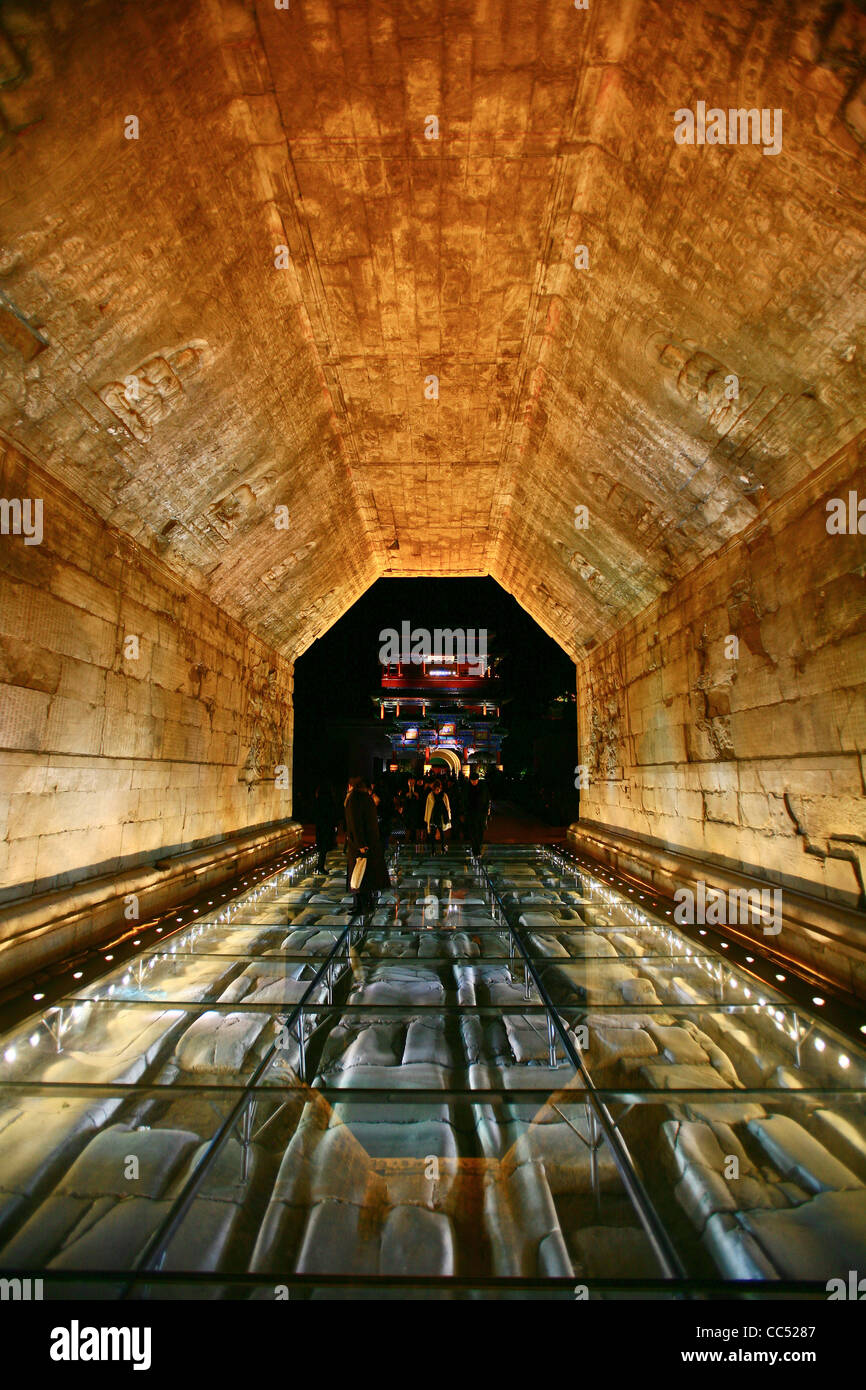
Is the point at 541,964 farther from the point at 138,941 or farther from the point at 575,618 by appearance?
the point at 575,618

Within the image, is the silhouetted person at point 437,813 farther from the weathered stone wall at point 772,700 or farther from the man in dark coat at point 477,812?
the weathered stone wall at point 772,700

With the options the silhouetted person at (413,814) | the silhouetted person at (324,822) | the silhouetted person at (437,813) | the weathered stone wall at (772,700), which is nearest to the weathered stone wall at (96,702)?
the silhouetted person at (324,822)

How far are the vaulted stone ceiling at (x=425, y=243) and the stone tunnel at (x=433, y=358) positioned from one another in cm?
2

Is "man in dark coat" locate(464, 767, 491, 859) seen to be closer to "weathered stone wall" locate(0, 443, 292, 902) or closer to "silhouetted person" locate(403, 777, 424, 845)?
"silhouetted person" locate(403, 777, 424, 845)

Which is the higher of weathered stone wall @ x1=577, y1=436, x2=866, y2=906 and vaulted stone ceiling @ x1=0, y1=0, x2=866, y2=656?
vaulted stone ceiling @ x1=0, y1=0, x2=866, y2=656

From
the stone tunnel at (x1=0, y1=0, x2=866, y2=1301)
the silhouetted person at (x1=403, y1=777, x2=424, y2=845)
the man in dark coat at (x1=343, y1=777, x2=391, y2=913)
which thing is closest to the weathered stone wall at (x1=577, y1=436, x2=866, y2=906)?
the stone tunnel at (x1=0, y1=0, x2=866, y2=1301)

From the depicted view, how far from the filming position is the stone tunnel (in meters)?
3.47

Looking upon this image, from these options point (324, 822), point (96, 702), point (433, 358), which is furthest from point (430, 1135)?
point (433, 358)

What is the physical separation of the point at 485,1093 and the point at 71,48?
19.0 ft

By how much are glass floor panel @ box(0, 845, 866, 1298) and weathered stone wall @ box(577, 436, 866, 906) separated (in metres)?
1.36

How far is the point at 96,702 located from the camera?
17.8ft

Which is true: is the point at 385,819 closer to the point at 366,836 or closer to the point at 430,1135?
the point at 366,836

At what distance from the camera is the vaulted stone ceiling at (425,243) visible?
132 inches

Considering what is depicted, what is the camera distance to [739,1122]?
110 inches
